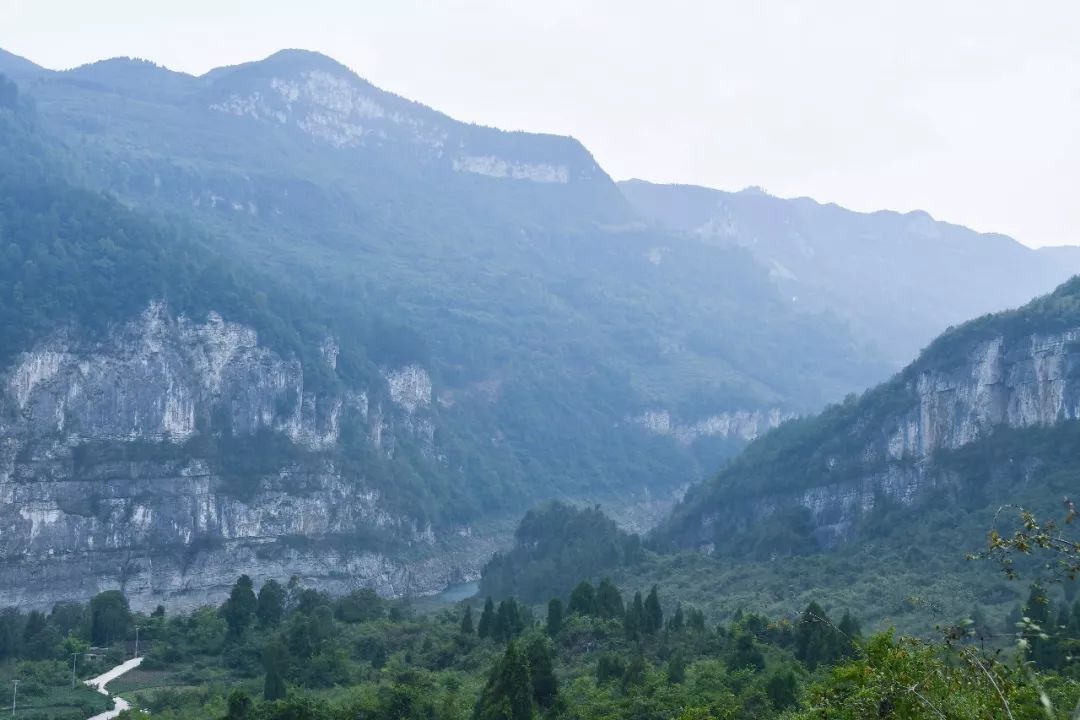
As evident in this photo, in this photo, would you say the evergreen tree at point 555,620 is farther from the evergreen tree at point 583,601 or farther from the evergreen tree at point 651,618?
the evergreen tree at point 651,618

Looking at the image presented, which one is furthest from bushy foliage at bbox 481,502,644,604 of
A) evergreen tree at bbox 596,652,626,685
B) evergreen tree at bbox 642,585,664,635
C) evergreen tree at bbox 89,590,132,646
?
evergreen tree at bbox 596,652,626,685

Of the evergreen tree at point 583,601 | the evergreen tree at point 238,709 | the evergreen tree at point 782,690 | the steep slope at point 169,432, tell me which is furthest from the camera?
the steep slope at point 169,432

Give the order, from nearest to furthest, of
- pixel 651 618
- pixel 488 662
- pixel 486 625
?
pixel 488 662, pixel 651 618, pixel 486 625

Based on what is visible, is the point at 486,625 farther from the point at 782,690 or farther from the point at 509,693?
the point at 782,690

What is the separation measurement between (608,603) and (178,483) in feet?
292

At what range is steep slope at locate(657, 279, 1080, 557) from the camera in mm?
113188

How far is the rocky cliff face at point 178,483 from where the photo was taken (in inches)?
5502

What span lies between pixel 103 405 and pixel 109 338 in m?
9.09

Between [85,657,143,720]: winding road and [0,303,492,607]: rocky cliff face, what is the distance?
6608 cm

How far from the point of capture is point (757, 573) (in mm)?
116625

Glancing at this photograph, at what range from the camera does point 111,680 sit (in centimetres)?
6612

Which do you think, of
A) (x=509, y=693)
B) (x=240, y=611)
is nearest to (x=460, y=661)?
(x=509, y=693)

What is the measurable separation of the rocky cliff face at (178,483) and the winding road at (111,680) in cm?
6608

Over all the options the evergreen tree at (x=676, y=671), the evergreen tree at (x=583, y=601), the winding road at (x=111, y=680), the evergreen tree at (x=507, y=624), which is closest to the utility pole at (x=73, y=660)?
the winding road at (x=111, y=680)
